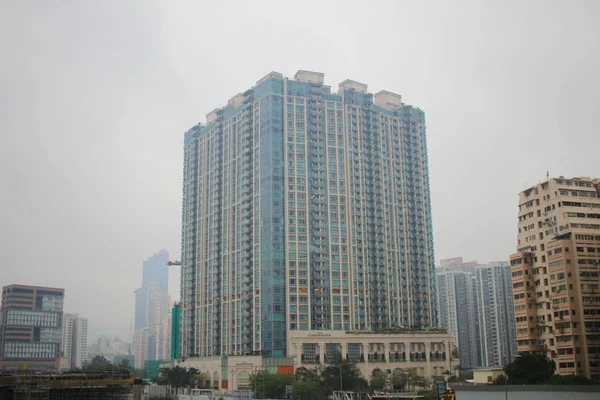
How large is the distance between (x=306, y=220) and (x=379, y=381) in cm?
3542

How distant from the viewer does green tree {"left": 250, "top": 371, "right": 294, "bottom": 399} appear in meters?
113

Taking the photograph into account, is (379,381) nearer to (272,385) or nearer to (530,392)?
(272,385)

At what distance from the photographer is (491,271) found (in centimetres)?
19488

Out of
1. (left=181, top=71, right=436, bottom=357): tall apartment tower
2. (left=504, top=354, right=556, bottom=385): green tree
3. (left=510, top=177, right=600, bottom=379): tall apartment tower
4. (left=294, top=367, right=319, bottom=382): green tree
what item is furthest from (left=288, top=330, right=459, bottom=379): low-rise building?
(left=504, top=354, right=556, bottom=385): green tree

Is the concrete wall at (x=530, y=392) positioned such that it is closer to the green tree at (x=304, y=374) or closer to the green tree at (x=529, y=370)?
the green tree at (x=529, y=370)

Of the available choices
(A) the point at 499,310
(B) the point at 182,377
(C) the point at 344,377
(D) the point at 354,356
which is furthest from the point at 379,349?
(A) the point at 499,310

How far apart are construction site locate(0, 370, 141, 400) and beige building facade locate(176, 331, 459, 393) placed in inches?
1727

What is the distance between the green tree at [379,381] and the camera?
121306mm

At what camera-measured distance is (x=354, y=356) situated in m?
132

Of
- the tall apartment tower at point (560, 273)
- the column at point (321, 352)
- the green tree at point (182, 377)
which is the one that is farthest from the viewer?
the green tree at point (182, 377)

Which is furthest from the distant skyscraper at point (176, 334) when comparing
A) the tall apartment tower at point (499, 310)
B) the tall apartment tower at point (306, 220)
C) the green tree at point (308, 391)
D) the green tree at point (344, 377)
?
the tall apartment tower at point (499, 310)

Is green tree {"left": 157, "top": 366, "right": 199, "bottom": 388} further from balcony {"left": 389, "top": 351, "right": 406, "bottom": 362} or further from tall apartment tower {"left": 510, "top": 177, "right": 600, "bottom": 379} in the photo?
tall apartment tower {"left": 510, "top": 177, "right": 600, "bottom": 379}

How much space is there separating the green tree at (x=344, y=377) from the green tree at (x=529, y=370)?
35.7m

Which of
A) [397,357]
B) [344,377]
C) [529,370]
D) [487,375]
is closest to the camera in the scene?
[529,370]
